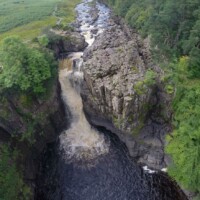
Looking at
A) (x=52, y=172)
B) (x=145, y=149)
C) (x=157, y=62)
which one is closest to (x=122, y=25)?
(x=157, y=62)

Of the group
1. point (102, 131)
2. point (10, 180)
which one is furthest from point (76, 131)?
point (10, 180)

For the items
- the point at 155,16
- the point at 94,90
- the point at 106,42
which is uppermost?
the point at 155,16

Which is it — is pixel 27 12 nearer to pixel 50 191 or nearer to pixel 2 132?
pixel 2 132

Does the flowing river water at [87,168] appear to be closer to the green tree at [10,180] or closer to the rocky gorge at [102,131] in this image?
the rocky gorge at [102,131]

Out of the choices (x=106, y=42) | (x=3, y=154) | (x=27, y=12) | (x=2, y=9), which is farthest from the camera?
(x=2, y=9)

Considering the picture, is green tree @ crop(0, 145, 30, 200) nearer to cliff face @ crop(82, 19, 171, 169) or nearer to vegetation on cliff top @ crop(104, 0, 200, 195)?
cliff face @ crop(82, 19, 171, 169)

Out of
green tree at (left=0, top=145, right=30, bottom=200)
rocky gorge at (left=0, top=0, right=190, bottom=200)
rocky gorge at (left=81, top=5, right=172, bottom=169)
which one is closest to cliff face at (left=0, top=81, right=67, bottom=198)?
rocky gorge at (left=0, top=0, right=190, bottom=200)

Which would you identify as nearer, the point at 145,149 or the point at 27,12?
the point at 145,149
